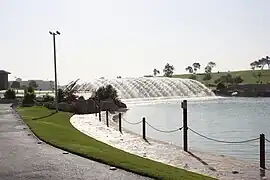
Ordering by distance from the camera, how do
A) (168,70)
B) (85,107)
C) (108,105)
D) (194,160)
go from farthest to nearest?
(168,70)
(108,105)
(85,107)
(194,160)

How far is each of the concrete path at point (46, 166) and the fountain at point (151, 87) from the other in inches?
2483

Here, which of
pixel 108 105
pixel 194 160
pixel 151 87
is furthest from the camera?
pixel 151 87

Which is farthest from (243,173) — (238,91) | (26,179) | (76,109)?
(238,91)

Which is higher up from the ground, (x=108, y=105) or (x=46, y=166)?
(x=46, y=166)

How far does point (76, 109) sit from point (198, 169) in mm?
29702

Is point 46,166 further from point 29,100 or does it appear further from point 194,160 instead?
point 29,100

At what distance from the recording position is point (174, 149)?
1781 centimetres

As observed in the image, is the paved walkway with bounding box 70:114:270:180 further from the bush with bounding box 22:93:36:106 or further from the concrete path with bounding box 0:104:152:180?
the bush with bounding box 22:93:36:106

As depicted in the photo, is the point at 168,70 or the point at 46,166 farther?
the point at 168,70

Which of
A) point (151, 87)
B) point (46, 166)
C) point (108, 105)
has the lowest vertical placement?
point (108, 105)

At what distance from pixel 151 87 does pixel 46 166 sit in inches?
3019

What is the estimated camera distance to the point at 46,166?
11.8 meters

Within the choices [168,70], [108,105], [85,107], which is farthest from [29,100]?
[168,70]

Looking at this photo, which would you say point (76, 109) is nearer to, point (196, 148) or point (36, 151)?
point (196, 148)
